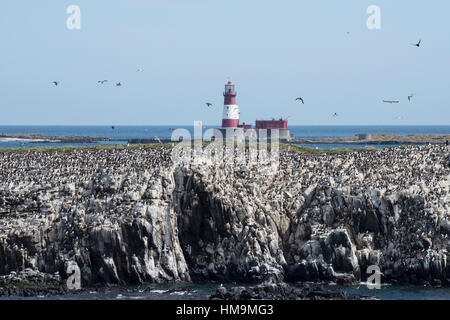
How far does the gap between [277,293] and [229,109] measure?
72167mm

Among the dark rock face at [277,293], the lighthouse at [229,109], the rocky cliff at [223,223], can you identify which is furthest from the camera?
the lighthouse at [229,109]

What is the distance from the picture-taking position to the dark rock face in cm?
5050

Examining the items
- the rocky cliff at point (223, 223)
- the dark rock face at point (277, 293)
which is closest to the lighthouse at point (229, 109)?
the rocky cliff at point (223, 223)

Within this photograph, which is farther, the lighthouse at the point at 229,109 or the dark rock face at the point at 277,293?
the lighthouse at the point at 229,109

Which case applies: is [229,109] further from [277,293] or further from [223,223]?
[277,293]

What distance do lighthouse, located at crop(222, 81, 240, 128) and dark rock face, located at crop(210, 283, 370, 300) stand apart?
70761 mm

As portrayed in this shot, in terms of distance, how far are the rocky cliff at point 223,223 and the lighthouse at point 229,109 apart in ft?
189

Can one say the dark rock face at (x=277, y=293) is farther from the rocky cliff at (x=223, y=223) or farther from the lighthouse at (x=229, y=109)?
the lighthouse at (x=229, y=109)

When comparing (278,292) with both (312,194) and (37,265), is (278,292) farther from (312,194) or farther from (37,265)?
(37,265)

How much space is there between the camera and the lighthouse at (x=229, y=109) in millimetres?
121812

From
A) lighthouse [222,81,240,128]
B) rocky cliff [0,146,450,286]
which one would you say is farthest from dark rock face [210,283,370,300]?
lighthouse [222,81,240,128]

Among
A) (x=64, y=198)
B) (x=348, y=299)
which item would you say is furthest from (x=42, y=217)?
(x=348, y=299)

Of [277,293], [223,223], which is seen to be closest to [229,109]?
[223,223]

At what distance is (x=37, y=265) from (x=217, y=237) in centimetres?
1197
